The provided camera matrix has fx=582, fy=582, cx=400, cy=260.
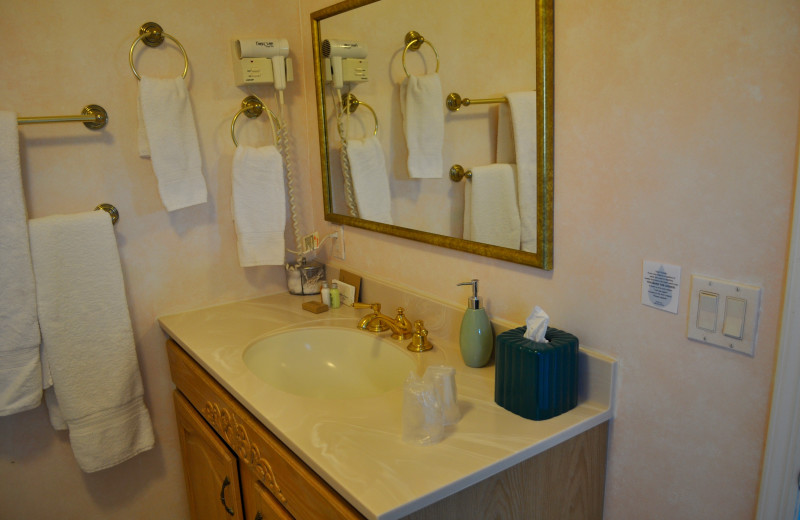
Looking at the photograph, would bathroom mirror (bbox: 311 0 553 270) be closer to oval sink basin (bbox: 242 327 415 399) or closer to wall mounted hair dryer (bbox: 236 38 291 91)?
wall mounted hair dryer (bbox: 236 38 291 91)

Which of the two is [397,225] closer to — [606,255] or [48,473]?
[606,255]

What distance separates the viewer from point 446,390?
1073 mm

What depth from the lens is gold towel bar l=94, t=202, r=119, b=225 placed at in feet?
5.51

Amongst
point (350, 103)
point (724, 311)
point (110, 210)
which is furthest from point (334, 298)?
point (724, 311)

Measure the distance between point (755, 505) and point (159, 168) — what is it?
1585mm

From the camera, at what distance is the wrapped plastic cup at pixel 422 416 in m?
1.01

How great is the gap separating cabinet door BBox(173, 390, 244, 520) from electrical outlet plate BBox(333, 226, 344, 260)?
2.14 ft

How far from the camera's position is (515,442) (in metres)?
1.02

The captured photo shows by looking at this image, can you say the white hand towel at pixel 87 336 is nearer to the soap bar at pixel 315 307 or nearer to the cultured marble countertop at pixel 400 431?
the cultured marble countertop at pixel 400 431

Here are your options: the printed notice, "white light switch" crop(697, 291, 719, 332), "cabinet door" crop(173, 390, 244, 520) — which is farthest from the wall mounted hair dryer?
"white light switch" crop(697, 291, 719, 332)

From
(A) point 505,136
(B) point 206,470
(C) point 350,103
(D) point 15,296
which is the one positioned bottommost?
(B) point 206,470

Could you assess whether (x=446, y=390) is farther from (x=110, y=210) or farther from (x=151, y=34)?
(x=151, y=34)

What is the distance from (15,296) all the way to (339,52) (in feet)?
3.62

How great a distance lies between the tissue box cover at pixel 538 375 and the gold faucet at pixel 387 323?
43 cm
